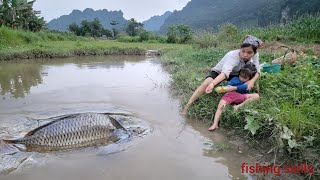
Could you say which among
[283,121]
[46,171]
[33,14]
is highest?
[33,14]

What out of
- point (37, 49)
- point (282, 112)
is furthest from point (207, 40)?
point (282, 112)

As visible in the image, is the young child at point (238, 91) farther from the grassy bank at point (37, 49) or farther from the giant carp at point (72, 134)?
the grassy bank at point (37, 49)

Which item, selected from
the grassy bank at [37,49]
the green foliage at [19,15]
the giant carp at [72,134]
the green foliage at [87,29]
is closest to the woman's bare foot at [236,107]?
the giant carp at [72,134]

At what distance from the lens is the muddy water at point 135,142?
12.1ft

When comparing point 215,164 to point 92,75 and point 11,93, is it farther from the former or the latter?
point 92,75

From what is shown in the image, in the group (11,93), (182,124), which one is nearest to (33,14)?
(11,93)

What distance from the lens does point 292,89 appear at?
204 inches

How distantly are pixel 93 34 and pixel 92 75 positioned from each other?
41920 mm

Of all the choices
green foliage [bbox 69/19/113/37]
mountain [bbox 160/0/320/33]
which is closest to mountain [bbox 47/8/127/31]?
mountain [bbox 160/0/320/33]

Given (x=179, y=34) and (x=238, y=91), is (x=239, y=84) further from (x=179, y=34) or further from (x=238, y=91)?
(x=179, y=34)

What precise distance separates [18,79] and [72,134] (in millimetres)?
6878

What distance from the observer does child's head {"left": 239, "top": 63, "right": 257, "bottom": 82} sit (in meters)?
5.38

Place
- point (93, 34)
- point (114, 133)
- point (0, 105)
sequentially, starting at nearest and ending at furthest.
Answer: point (114, 133) → point (0, 105) → point (93, 34)

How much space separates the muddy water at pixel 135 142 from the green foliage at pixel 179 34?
70.1 feet
